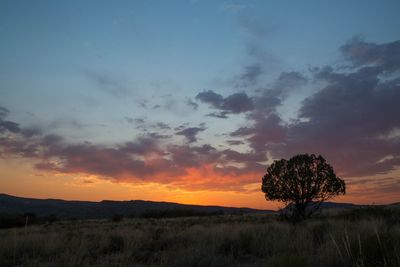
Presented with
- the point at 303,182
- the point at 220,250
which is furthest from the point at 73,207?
the point at 220,250

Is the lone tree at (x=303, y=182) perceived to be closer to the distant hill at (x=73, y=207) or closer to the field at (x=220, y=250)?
the field at (x=220, y=250)

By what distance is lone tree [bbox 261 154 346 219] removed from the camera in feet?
98.5

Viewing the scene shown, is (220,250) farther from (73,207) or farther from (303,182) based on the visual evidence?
(73,207)

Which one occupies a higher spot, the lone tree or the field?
the lone tree

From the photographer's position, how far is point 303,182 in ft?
98.9

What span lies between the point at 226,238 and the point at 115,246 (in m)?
3.68

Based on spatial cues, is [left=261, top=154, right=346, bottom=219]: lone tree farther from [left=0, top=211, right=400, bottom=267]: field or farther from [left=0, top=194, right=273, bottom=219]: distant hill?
[left=0, top=194, right=273, bottom=219]: distant hill

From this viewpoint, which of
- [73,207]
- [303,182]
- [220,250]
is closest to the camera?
[220,250]

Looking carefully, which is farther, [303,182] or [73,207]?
[73,207]

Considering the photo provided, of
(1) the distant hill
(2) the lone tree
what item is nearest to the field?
(2) the lone tree

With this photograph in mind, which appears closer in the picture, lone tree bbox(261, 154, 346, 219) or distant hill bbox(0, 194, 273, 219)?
lone tree bbox(261, 154, 346, 219)

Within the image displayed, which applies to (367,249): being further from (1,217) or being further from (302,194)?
(1,217)

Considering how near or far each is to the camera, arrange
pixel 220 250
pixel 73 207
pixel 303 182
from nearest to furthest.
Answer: pixel 220 250
pixel 303 182
pixel 73 207

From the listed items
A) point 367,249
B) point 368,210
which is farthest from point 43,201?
point 367,249
